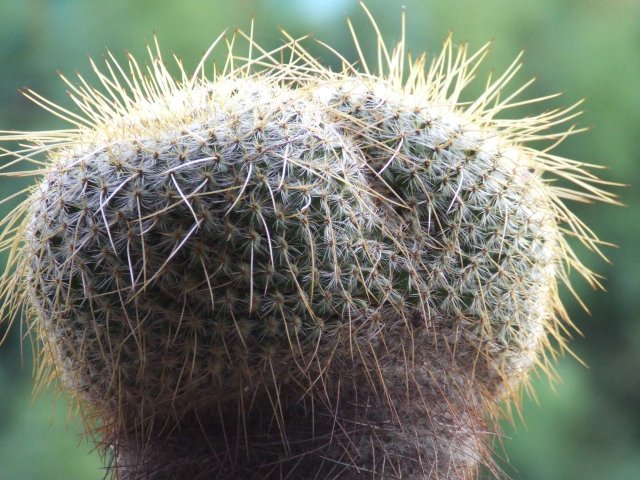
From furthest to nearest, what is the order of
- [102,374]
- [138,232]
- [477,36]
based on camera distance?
[477,36], [102,374], [138,232]

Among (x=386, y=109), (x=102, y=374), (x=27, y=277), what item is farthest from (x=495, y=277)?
(x=27, y=277)

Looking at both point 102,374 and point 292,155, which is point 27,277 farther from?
point 292,155

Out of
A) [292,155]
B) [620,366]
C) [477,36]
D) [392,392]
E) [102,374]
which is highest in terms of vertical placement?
[477,36]

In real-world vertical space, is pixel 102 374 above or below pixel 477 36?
below

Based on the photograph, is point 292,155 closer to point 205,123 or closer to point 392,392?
point 205,123

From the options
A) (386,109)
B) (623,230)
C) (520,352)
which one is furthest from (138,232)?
(623,230)

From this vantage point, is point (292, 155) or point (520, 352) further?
point (520, 352)

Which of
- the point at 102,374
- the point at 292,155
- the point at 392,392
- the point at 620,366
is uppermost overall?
the point at 292,155

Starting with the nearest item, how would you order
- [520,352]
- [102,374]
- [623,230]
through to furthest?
[102,374]
[520,352]
[623,230]

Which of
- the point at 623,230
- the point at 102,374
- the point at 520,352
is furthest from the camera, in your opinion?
the point at 623,230
